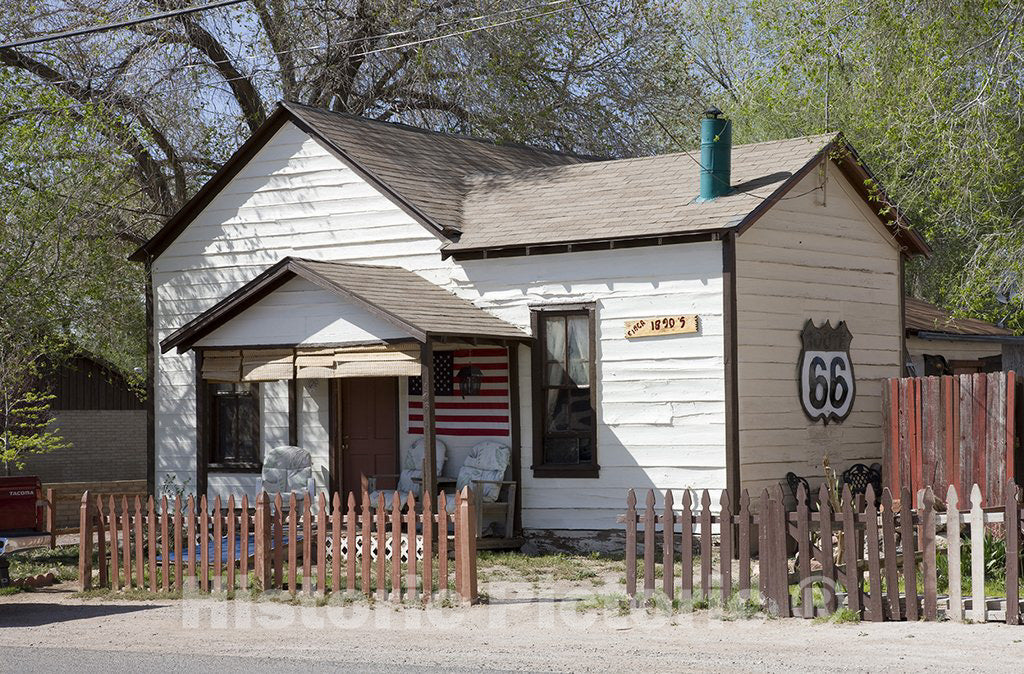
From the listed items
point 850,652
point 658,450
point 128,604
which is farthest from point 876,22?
point 128,604

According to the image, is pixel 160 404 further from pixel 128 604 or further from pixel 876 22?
pixel 876 22

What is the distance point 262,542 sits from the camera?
13.3 meters

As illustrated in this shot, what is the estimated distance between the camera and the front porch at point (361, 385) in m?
16.6

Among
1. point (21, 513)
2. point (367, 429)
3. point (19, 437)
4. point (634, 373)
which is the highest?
point (634, 373)

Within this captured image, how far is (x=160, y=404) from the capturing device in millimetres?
21109

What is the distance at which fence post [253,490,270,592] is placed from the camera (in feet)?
43.4

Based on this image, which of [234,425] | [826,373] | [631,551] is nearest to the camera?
[631,551]

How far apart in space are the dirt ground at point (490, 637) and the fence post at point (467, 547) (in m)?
0.19

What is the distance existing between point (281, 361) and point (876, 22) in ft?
26.9

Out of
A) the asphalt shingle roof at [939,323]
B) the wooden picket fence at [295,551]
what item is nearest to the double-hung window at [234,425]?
the wooden picket fence at [295,551]

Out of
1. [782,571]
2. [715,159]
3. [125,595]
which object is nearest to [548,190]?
[715,159]

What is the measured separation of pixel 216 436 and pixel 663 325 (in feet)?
24.2

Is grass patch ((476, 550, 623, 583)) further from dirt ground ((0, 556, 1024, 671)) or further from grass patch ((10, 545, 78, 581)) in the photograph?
grass patch ((10, 545, 78, 581))

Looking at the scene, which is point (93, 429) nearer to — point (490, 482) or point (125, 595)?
point (490, 482)
